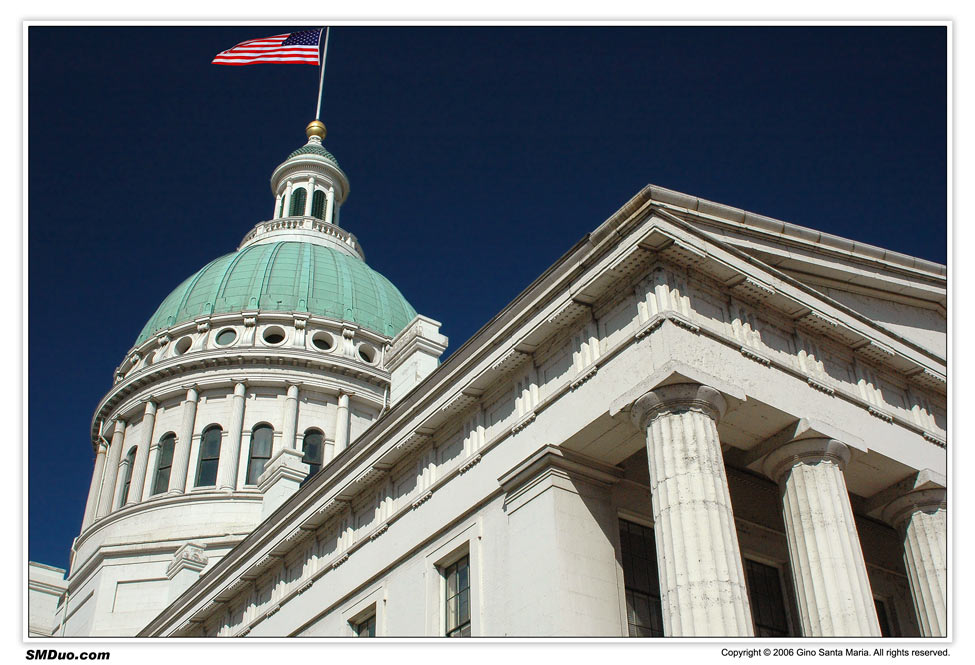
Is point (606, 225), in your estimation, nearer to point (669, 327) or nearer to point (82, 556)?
point (669, 327)

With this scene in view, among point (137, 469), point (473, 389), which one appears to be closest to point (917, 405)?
point (473, 389)

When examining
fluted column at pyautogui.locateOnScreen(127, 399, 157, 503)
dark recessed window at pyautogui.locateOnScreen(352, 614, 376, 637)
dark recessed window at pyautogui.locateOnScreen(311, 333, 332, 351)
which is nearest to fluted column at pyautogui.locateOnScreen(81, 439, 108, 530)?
fluted column at pyautogui.locateOnScreen(127, 399, 157, 503)

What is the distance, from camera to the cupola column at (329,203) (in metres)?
62.0

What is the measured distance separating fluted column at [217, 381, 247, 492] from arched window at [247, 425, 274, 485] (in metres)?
0.67

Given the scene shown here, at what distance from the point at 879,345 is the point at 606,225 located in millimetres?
6358

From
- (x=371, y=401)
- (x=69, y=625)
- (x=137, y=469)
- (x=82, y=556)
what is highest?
(x=371, y=401)

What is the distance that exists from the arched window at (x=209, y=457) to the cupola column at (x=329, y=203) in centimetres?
1882

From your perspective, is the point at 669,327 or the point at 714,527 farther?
the point at 669,327

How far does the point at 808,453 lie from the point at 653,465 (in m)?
3.26

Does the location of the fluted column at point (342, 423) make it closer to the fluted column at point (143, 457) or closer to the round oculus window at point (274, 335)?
the round oculus window at point (274, 335)

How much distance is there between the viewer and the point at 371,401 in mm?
48875

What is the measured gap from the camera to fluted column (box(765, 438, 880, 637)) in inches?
621

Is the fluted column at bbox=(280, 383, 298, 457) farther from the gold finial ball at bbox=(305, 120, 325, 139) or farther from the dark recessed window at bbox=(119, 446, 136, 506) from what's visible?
the gold finial ball at bbox=(305, 120, 325, 139)
